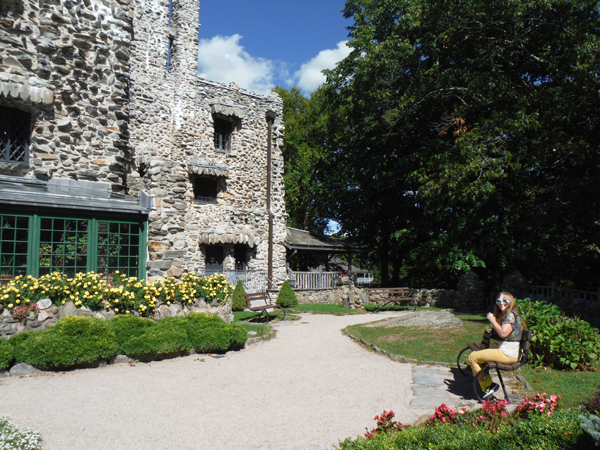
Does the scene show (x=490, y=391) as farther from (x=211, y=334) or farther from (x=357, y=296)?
(x=357, y=296)

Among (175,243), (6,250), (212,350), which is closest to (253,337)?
(212,350)

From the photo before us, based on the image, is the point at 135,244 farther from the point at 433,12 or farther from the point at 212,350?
the point at 433,12

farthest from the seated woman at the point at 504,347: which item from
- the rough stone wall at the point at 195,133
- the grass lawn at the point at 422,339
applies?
the rough stone wall at the point at 195,133

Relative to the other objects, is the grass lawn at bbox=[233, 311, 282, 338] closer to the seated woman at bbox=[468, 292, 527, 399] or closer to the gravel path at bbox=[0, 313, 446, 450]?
the gravel path at bbox=[0, 313, 446, 450]

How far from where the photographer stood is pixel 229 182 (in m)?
20.1

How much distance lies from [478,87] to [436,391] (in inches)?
526

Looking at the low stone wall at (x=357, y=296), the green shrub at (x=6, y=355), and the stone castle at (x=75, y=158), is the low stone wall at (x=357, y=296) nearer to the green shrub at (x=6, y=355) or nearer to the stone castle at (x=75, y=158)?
the stone castle at (x=75, y=158)

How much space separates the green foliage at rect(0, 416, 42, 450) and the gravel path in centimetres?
18

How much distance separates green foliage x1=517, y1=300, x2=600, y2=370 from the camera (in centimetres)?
714

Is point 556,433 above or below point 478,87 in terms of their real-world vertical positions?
below

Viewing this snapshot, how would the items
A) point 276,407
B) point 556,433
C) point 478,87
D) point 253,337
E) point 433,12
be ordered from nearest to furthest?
point 556,433
point 276,407
point 253,337
point 478,87
point 433,12

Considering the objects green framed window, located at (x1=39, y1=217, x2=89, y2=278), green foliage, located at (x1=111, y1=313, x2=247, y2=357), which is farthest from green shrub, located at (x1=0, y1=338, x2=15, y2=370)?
green framed window, located at (x1=39, y1=217, x2=89, y2=278)

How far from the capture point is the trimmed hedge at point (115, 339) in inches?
272

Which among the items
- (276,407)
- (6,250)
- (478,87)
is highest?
(478,87)
